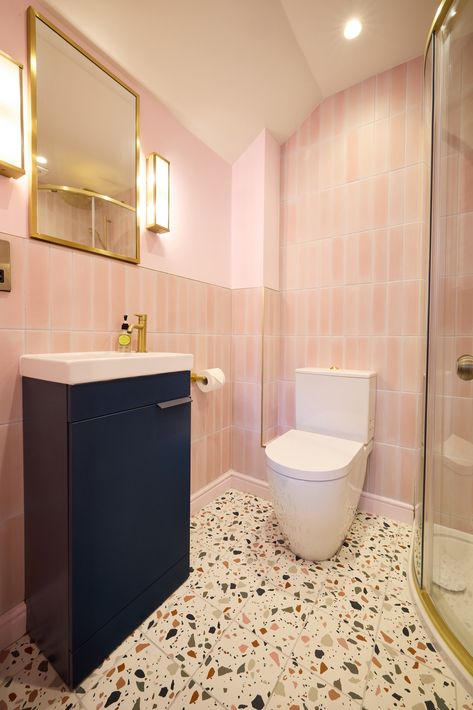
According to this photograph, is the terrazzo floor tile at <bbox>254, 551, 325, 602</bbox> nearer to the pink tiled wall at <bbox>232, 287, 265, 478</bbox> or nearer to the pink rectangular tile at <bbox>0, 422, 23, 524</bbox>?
the pink tiled wall at <bbox>232, 287, 265, 478</bbox>

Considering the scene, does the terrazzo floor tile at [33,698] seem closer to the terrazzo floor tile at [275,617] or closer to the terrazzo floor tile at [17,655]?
the terrazzo floor tile at [17,655]

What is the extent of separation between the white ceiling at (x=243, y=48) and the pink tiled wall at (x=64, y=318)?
0.85m

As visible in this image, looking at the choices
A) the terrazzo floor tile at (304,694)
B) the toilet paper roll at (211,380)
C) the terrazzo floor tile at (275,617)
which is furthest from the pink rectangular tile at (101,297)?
the terrazzo floor tile at (304,694)

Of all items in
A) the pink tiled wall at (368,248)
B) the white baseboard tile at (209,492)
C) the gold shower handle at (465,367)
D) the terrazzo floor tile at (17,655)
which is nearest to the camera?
the terrazzo floor tile at (17,655)

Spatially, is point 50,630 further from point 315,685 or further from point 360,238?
point 360,238

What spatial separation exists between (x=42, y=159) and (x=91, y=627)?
4.87 feet

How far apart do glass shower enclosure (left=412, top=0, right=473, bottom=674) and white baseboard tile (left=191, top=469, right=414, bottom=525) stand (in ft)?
1.60

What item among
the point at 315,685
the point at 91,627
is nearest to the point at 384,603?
the point at 315,685

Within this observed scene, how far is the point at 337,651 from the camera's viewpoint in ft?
3.22

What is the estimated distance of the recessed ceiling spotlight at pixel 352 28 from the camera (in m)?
1.41

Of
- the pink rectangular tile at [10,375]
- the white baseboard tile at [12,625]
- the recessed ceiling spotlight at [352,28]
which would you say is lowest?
the white baseboard tile at [12,625]

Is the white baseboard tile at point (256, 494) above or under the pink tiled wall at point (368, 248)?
under

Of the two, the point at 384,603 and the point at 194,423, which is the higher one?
the point at 194,423

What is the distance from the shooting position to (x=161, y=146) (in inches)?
59.6
